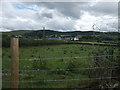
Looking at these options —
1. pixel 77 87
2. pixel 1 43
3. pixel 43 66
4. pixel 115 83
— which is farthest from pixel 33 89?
pixel 115 83

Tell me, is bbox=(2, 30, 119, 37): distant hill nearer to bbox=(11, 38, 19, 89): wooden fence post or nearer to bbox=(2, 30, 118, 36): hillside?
bbox=(2, 30, 118, 36): hillside

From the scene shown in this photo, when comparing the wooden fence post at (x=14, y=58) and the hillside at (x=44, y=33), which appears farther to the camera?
the hillside at (x=44, y=33)

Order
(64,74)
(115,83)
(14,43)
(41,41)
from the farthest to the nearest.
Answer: (64,74)
(115,83)
(41,41)
(14,43)

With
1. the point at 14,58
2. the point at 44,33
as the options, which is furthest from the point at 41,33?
the point at 14,58

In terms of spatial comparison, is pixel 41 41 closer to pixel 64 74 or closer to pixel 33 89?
pixel 33 89

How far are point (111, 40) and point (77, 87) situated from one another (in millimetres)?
2027

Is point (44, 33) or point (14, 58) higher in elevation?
point (44, 33)

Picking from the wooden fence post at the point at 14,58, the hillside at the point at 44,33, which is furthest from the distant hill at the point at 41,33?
the wooden fence post at the point at 14,58

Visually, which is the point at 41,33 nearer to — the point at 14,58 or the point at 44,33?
the point at 44,33

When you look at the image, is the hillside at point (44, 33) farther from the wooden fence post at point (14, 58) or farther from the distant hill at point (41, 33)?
the wooden fence post at point (14, 58)

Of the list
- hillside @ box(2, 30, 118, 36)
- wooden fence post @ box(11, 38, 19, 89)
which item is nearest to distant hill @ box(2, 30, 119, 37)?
hillside @ box(2, 30, 118, 36)

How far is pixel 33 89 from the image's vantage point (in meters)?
4.74

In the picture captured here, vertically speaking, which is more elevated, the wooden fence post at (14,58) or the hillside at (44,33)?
the hillside at (44,33)

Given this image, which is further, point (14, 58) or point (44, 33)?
point (44, 33)
